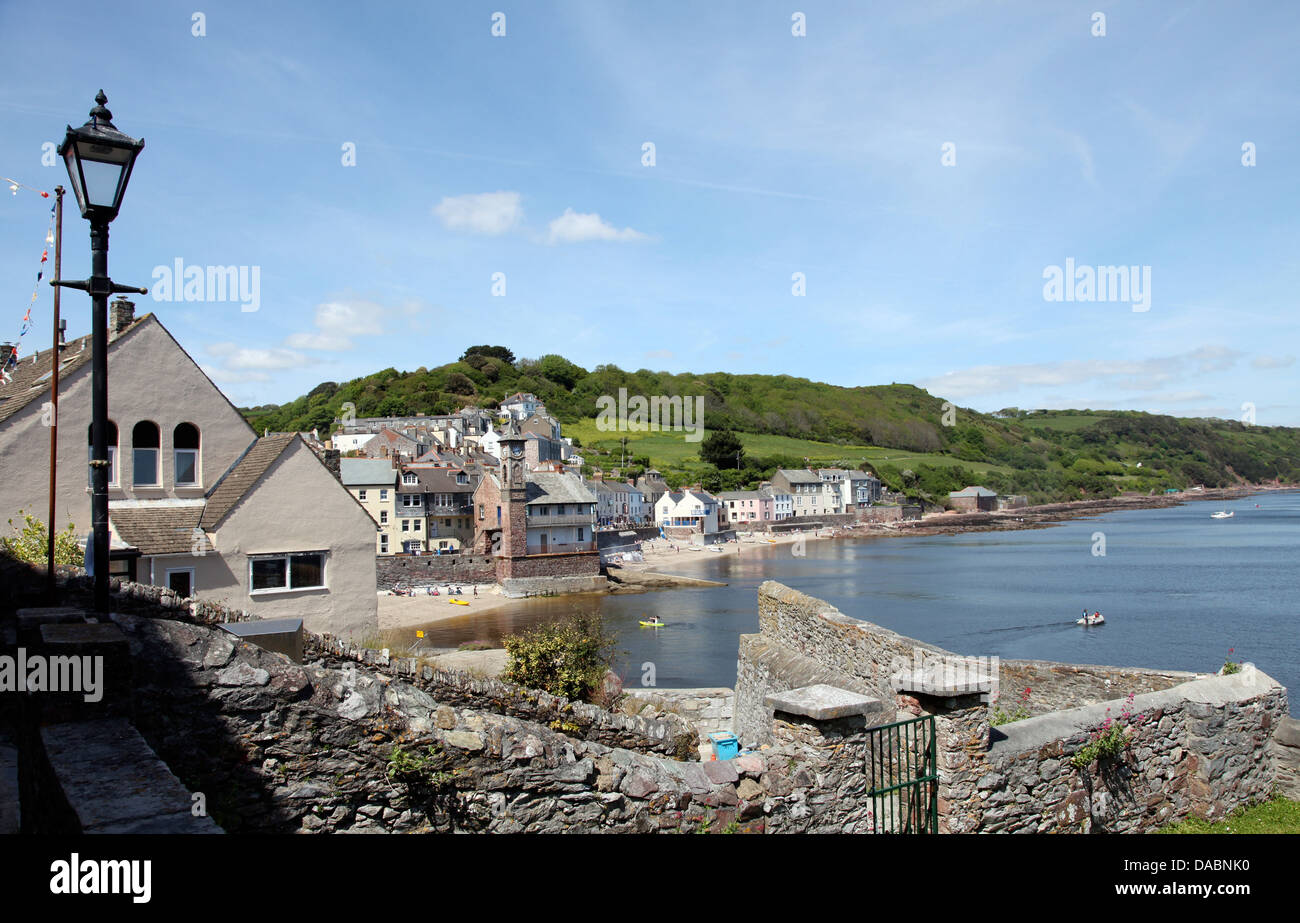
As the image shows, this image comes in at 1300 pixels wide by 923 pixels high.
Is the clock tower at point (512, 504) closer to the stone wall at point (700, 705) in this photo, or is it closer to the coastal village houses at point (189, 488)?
the coastal village houses at point (189, 488)

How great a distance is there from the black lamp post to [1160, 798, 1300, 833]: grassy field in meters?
12.5

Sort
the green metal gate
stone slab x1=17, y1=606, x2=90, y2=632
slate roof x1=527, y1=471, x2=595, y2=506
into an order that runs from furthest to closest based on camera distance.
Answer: slate roof x1=527, y1=471, x2=595, y2=506 → the green metal gate → stone slab x1=17, y1=606, x2=90, y2=632

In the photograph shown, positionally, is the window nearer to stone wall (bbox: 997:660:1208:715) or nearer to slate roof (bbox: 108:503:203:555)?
slate roof (bbox: 108:503:203:555)

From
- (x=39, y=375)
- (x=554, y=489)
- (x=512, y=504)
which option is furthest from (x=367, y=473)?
(x=39, y=375)

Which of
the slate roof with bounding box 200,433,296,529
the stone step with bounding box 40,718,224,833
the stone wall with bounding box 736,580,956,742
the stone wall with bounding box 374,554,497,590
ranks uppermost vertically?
the slate roof with bounding box 200,433,296,529

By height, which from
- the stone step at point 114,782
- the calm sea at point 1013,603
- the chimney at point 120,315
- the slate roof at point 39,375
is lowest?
the calm sea at point 1013,603

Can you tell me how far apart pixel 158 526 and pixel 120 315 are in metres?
5.87

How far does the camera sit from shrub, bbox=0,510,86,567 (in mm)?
15461

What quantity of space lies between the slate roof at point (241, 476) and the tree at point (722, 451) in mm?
154998

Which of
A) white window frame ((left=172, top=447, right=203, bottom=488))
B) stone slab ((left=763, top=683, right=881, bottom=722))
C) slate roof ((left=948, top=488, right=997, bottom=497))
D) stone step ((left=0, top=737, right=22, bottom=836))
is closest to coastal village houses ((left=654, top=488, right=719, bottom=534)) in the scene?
slate roof ((left=948, top=488, right=997, bottom=497))

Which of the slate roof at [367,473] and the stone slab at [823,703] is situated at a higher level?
the slate roof at [367,473]

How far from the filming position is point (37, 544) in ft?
53.1

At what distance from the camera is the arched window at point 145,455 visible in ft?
65.6

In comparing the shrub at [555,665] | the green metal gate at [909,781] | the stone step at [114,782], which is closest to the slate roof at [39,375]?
the shrub at [555,665]
